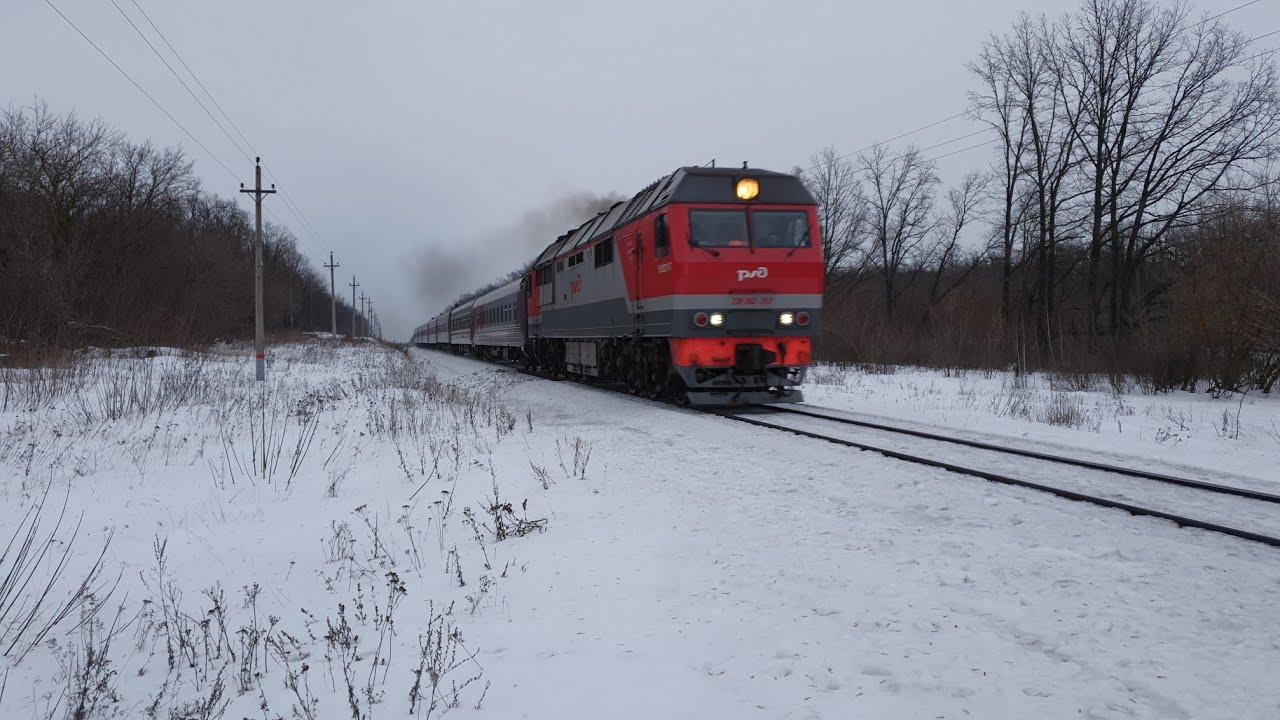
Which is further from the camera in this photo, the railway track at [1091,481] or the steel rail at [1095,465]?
the steel rail at [1095,465]

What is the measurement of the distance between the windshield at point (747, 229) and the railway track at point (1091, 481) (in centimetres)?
338

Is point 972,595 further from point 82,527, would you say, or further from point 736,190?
point 736,190

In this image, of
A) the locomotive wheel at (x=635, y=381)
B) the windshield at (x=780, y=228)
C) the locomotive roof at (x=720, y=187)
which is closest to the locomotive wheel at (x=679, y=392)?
the locomotive wheel at (x=635, y=381)

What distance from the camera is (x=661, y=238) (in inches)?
445

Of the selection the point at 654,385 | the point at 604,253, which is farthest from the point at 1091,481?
the point at 604,253

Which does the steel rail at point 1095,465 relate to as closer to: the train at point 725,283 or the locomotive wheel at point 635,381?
the train at point 725,283

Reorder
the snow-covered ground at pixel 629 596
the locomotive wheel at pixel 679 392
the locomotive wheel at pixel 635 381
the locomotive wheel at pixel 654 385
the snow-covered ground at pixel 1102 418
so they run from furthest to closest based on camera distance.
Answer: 1. the locomotive wheel at pixel 635 381
2. the locomotive wheel at pixel 654 385
3. the locomotive wheel at pixel 679 392
4. the snow-covered ground at pixel 1102 418
5. the snow-covered ground at pixel 629 596

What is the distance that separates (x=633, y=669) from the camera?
→ 299cm

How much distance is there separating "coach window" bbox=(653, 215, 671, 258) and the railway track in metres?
3.52

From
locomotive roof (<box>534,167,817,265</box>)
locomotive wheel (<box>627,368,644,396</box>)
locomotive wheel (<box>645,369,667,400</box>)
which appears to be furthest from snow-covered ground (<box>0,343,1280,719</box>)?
locomotive wheel (<box>627,368,644,396</box>)

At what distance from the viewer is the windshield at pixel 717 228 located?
11.2 m

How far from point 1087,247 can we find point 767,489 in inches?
1032

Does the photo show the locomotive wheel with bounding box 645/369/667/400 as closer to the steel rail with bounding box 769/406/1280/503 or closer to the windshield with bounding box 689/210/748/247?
the windshield with bounding box 689/210/748/247

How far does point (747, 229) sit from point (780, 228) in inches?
21.8
